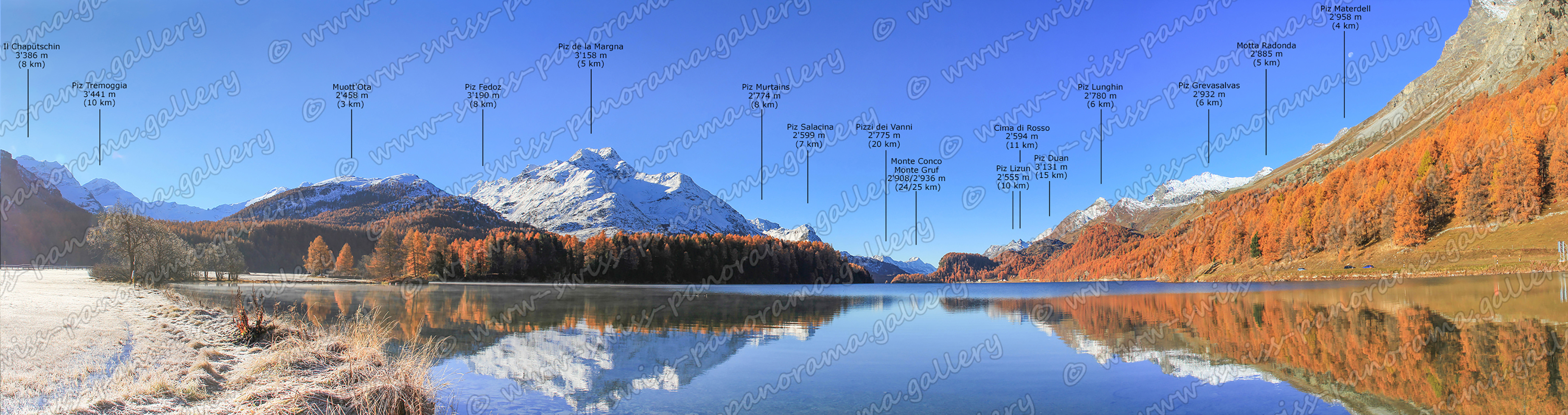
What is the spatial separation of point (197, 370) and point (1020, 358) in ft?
57.7

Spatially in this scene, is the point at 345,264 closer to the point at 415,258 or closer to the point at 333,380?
the point at 415,258

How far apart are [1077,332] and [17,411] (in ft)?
84.8

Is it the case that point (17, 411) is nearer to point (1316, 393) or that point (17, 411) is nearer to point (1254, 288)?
point (1316, 393)

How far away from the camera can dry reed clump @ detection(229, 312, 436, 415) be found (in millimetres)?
9500

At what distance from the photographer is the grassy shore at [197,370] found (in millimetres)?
9070

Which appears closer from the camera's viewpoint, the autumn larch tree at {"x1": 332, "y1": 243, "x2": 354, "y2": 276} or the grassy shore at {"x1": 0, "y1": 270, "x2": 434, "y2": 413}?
the grassy shore at {"x1": 0, "y1": 270, "x2": 434, "y2": 413}

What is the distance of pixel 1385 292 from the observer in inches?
1715

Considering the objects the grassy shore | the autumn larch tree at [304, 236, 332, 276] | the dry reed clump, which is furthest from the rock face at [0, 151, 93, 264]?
the dry reed clump

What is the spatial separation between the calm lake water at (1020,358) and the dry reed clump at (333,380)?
1.17 meters

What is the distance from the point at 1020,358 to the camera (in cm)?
1845

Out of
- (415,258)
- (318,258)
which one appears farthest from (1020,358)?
(318,258)

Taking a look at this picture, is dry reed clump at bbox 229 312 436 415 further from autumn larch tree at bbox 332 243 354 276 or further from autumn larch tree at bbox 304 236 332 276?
autumn larch tree at bbox 332 243 354 276

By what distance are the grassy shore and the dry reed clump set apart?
24 millimetres

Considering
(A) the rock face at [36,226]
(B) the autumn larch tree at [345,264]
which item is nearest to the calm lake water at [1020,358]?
(B) the autumn larch tree at [345,264]
